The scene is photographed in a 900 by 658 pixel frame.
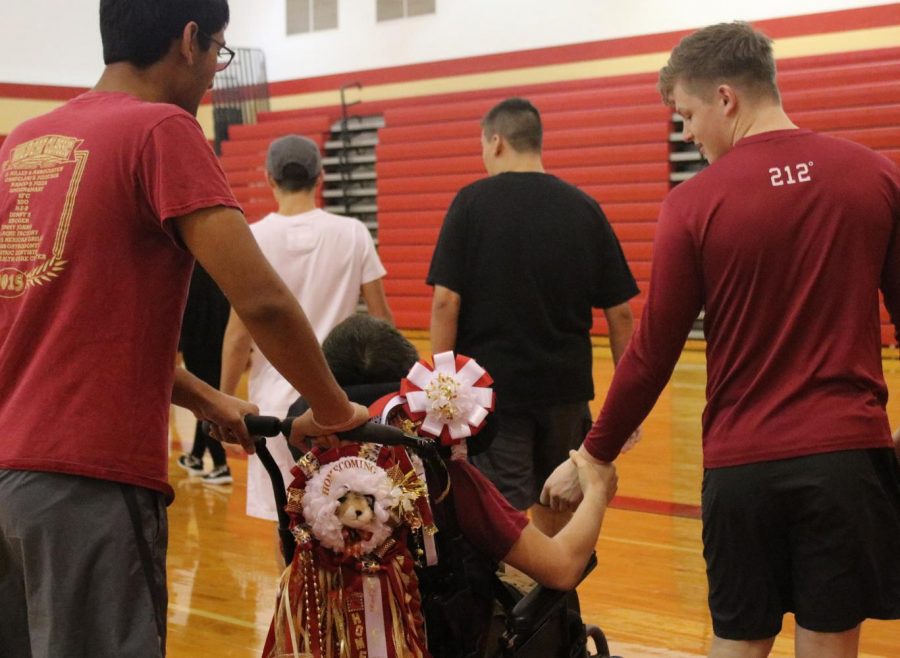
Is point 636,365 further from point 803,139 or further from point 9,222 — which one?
point 9,222

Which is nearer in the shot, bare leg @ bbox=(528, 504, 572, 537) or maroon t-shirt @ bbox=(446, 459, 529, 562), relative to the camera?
maroon t-shirt @ bbox=(446, 459, 529, 562)

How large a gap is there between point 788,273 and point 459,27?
36.8 ft

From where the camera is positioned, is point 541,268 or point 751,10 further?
point 751,10

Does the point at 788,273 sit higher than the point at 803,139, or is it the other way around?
the point at 803,139

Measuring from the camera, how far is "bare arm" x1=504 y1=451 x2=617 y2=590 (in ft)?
6.39

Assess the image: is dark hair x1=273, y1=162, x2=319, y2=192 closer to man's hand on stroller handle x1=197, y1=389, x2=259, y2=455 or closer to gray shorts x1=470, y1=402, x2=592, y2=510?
gray shorts x1=470, y1=402, x2=592, y2=510

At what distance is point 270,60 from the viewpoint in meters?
14.3

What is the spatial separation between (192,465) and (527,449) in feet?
10.8

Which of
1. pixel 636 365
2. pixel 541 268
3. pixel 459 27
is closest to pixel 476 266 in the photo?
pixel 541 268

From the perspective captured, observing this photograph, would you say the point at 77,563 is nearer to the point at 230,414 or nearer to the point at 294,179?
the point at 230,414

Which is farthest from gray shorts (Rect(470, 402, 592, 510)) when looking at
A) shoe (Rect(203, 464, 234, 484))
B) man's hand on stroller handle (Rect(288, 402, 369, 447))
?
shoe (Rect(203, 464, 234, 484))

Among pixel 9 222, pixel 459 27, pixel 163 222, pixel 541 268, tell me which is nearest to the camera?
pixel 163 222

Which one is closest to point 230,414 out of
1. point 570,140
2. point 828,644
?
point 828,644

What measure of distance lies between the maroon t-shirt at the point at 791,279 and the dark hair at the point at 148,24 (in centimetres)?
86
